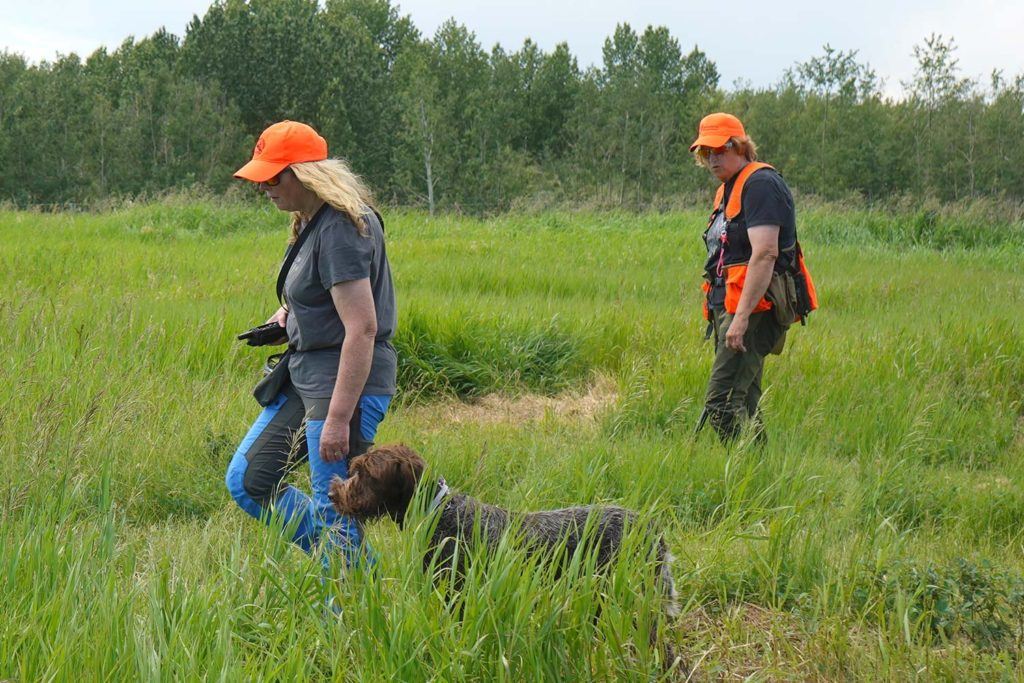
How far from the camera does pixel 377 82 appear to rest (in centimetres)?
5244

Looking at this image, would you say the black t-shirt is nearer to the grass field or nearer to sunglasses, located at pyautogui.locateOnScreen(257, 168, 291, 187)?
the grass field

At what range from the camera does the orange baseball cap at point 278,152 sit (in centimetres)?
391

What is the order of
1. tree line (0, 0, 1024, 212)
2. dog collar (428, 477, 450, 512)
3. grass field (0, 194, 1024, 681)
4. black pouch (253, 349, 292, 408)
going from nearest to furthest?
grass field (0, 194, 1024, 681) < dog collar (428, 477, 450, 512) < black pouch (253, 349, 292, 408) < tree line (0, 0, 1024, 212)

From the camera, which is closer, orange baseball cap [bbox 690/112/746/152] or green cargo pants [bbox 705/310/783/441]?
orange baseball cap [bbox 690/112/746/152]

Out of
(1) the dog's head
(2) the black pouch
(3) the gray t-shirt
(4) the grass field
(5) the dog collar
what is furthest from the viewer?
(2) the black pouch

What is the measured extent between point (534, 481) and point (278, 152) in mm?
2042

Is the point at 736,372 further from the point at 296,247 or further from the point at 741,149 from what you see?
the point at 296,247

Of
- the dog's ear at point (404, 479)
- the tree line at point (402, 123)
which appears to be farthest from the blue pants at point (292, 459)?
the tree line at point (402, 123)

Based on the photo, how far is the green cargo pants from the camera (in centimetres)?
575

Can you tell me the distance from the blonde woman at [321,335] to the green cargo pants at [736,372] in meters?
2.37

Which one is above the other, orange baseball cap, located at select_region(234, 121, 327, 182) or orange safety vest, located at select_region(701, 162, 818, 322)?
orange baseball cap, located at select_region(234, 121, 327, 182)

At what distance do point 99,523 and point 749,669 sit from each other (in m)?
2.58

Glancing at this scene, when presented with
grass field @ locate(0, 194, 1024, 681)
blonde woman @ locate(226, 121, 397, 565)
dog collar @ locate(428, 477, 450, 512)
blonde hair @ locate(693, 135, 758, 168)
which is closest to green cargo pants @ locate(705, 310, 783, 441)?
grass field @ locate(0, 194, 1024, 681)

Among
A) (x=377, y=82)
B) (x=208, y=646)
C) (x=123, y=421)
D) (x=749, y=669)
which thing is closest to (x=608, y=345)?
(x=123, y=421)
